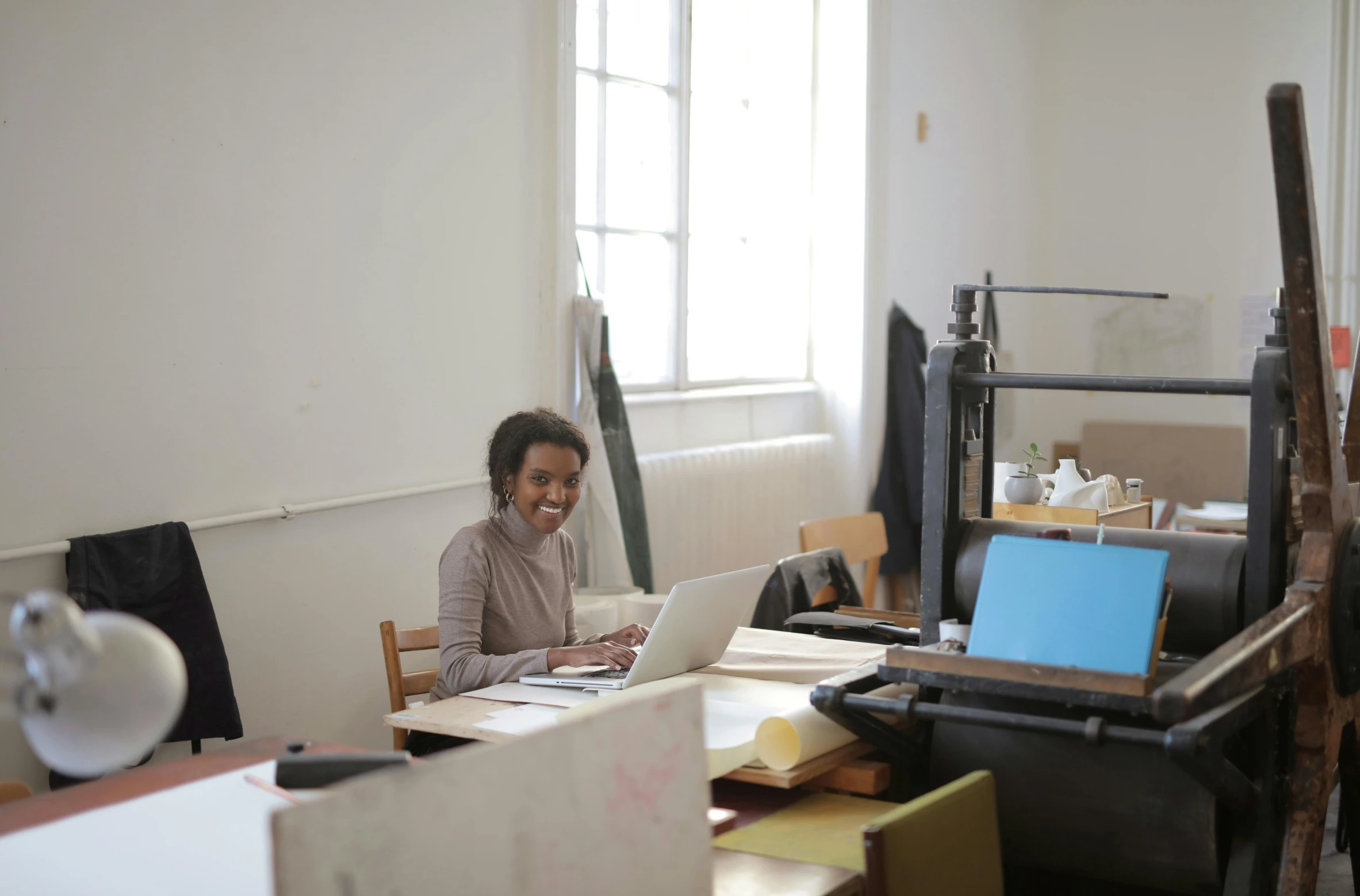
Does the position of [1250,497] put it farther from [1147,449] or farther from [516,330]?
[1147,449]

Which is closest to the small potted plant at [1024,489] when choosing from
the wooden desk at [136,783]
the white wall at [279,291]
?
the white wall at [279,291]

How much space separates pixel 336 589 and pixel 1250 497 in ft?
7.33

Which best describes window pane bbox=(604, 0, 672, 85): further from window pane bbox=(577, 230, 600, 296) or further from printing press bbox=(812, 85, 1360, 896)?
printing press bbox=(812, 85, 1360, 896)

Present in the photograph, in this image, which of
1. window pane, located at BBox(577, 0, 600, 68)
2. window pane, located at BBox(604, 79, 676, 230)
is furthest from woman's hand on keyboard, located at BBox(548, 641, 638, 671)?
window pane, located at BBox(577, 0, 600, 68)

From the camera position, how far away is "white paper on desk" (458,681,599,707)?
2305 mm

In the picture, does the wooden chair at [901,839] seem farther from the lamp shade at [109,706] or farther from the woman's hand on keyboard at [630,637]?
the lamp shade at [109,706]

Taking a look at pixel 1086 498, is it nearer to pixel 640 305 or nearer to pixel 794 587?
pixel 794 587

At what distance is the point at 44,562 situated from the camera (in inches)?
107

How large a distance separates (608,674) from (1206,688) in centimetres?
110

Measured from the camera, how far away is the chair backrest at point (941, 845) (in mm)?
1521

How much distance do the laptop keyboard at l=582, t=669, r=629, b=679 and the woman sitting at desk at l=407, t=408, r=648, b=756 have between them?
0.21 feet

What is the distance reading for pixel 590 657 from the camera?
2500 millimetres

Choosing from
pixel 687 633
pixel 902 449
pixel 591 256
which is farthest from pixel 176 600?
pixel 902 449

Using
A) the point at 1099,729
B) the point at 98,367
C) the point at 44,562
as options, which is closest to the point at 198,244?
the point at 98,367
